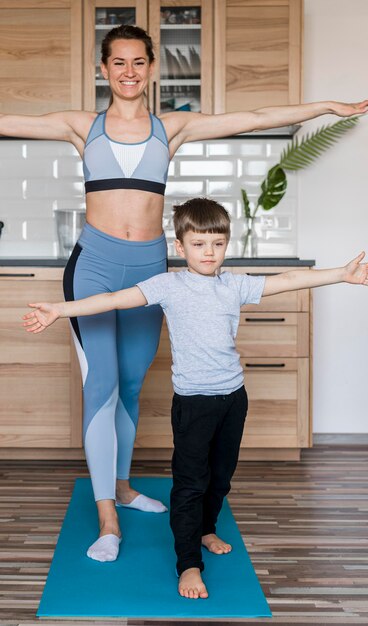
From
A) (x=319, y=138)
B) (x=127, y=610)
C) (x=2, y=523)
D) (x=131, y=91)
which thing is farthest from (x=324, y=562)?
(x=319, y=138)

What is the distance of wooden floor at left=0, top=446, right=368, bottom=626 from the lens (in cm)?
191

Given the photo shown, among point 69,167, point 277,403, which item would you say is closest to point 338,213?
point 277,403

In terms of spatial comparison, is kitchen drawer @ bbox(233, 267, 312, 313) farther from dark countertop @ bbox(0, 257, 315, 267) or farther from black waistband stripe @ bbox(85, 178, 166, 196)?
black waistband stripe @ bbox(85, 178, 166, 196)

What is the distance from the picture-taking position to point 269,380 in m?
3.35

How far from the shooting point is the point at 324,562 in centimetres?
219

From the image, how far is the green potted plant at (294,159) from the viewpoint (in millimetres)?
3732

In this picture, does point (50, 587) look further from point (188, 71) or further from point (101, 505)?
point (188, 71)

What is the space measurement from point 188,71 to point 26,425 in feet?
6.04

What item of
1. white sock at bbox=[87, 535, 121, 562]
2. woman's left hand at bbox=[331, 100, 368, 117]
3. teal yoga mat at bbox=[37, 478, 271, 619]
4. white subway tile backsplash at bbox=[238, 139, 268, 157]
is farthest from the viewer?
white subway tile backsplash at bbox=[238, 139, 268, 157]

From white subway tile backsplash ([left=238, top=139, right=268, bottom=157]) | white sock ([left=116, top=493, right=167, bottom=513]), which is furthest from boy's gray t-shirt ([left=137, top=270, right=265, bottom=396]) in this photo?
white subway tile backsplash ([left=238, top=139, right=268, bottom=157])

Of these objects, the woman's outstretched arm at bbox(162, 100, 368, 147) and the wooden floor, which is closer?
the wooden floor

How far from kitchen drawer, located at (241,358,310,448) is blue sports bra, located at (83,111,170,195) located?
1.27 metres

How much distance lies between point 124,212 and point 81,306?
Answer: 439mm

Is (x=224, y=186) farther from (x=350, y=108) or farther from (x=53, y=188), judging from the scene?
(x=350, y=108)
